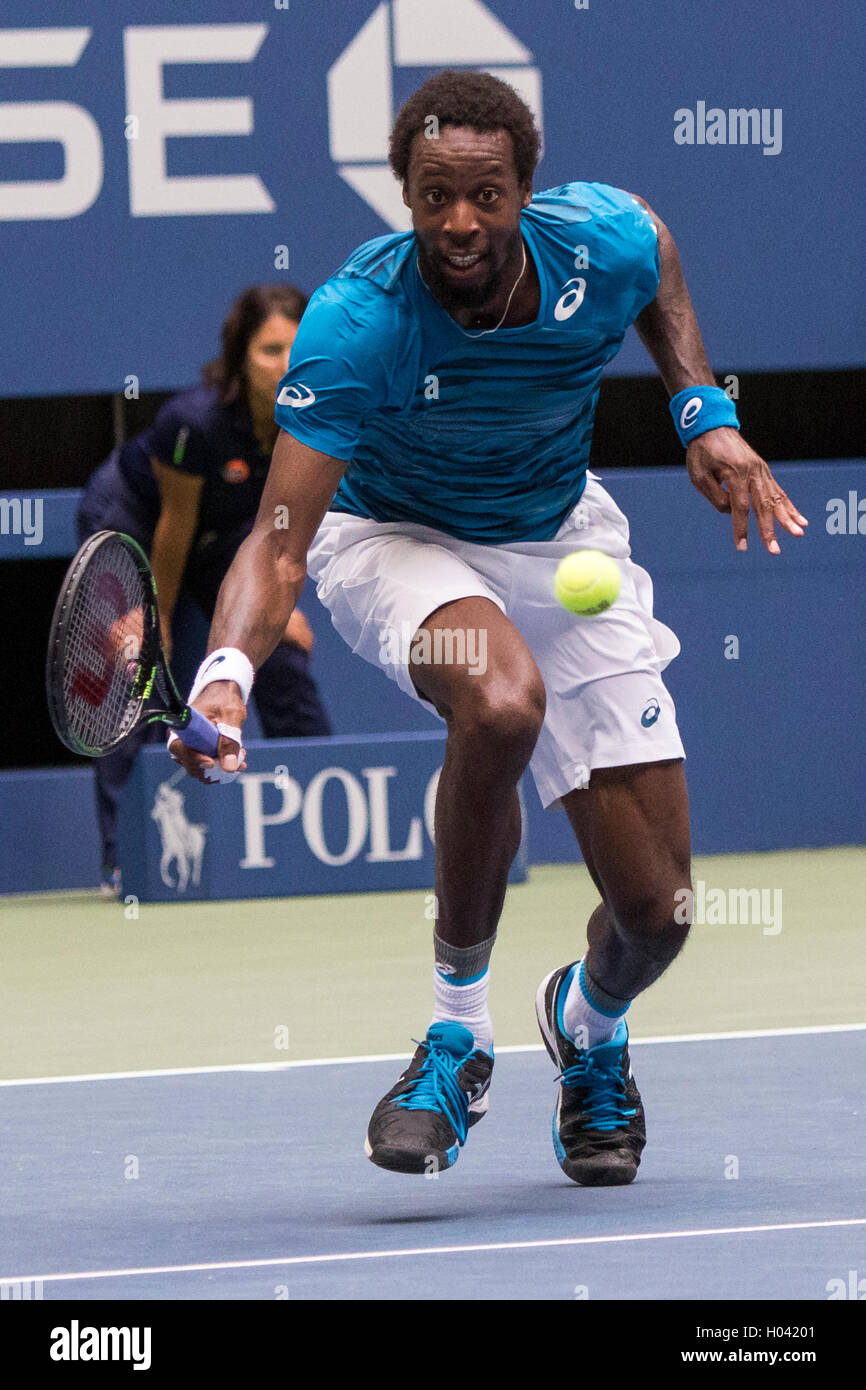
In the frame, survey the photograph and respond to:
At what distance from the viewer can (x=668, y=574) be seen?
8.77 meters

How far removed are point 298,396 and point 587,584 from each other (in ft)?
1.96

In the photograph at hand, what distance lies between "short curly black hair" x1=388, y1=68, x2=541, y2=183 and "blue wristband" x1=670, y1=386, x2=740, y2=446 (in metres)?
0.49

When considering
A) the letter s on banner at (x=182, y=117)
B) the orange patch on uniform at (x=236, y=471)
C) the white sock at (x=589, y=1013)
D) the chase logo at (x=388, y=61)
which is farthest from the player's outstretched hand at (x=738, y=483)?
the letter s on banner at (x=182, y=117)

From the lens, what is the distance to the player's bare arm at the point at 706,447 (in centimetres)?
385

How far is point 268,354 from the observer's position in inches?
297

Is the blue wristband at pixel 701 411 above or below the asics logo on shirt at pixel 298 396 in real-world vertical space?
above

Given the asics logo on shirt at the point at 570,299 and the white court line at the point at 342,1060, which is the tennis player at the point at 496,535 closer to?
the asics logo on shirt at the point at 570,299

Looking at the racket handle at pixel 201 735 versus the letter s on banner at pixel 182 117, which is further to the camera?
the letter s on banner at pixel 182 117

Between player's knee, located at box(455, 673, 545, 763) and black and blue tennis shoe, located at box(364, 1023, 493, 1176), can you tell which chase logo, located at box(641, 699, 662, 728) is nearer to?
player's knee, located at box(455, 673, 545, 763)

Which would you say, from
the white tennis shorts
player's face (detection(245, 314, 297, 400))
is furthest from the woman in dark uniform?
the white tennis shorts

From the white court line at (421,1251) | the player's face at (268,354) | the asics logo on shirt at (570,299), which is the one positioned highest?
the player's face at (268,354)

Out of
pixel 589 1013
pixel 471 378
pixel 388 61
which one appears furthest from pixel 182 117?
pixel 589 1013
